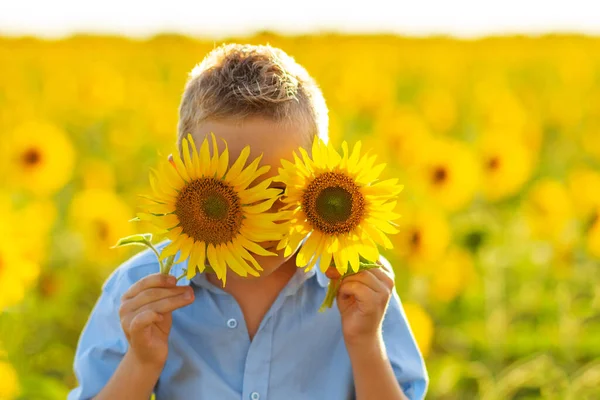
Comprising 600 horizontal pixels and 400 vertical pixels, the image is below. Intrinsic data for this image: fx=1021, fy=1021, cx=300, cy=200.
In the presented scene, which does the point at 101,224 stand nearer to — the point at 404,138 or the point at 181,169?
the point at 404,138

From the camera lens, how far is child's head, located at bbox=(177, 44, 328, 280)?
187cm

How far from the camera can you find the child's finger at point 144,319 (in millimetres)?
1829

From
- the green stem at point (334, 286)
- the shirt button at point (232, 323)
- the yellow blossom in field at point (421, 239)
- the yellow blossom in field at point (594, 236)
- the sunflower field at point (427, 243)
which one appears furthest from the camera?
the yellow blossom in field at point (594, 236)

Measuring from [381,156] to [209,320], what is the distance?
286 cm

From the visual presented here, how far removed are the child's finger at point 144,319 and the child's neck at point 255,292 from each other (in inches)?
10.2

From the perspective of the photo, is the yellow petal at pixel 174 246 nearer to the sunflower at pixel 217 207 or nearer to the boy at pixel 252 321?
the sunflower at pixel 217 207

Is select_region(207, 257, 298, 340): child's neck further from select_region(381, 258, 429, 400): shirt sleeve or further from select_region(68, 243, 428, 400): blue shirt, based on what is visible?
select_region(381, 258, 429, 400): shirt sleeve

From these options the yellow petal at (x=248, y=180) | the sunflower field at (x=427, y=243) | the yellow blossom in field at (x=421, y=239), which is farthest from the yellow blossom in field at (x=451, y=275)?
the yellow petal at (x=248, y=180)

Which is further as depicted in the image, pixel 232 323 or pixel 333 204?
pixel 232 323

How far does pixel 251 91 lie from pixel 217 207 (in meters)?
0.32

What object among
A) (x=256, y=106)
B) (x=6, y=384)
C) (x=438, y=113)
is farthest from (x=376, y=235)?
(x=438, y=113)

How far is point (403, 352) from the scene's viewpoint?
2.18 meters

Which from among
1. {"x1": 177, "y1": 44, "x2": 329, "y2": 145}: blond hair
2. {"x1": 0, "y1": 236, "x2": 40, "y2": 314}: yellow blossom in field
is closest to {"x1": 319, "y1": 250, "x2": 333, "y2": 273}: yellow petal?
{"x1": 177, "y1": 44, "x2": 329, "y2": 145}: blond hair

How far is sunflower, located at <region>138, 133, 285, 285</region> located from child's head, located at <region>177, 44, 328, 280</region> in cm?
15
